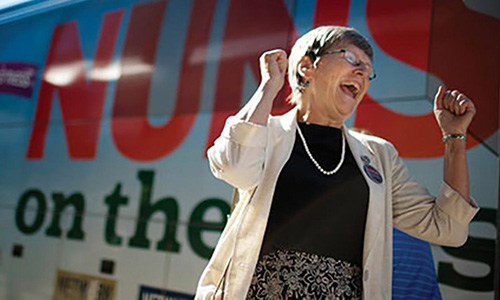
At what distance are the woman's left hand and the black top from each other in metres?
0.26

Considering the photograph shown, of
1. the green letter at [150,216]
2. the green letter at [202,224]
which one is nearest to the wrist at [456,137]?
the green letter at [202,224]

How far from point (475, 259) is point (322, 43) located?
1.07 meters

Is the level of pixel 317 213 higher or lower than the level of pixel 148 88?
lower

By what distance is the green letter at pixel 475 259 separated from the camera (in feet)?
6.00

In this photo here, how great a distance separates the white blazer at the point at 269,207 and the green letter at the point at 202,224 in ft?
4.24

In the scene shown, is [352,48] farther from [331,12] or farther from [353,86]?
[331,12]

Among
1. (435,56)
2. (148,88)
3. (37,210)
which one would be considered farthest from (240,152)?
(37,210)

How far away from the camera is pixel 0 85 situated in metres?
4.14

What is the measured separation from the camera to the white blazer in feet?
3.63

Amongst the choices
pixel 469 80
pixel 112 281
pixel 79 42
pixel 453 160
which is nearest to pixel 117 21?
pixel 79 42

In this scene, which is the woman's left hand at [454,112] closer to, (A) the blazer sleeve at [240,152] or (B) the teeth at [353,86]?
(B) the teeth at [353,86]

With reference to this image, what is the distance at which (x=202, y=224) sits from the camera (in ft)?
8.42

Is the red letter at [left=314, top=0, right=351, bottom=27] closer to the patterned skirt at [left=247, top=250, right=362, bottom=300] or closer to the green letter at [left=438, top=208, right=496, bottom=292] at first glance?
the green letter at [left=438, top=208, right=496, bottom=292]

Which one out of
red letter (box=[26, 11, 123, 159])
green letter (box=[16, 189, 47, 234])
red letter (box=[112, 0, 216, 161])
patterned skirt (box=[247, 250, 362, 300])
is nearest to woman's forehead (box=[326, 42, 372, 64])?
patterned skirt (box=[247, 250, 362, 300])
